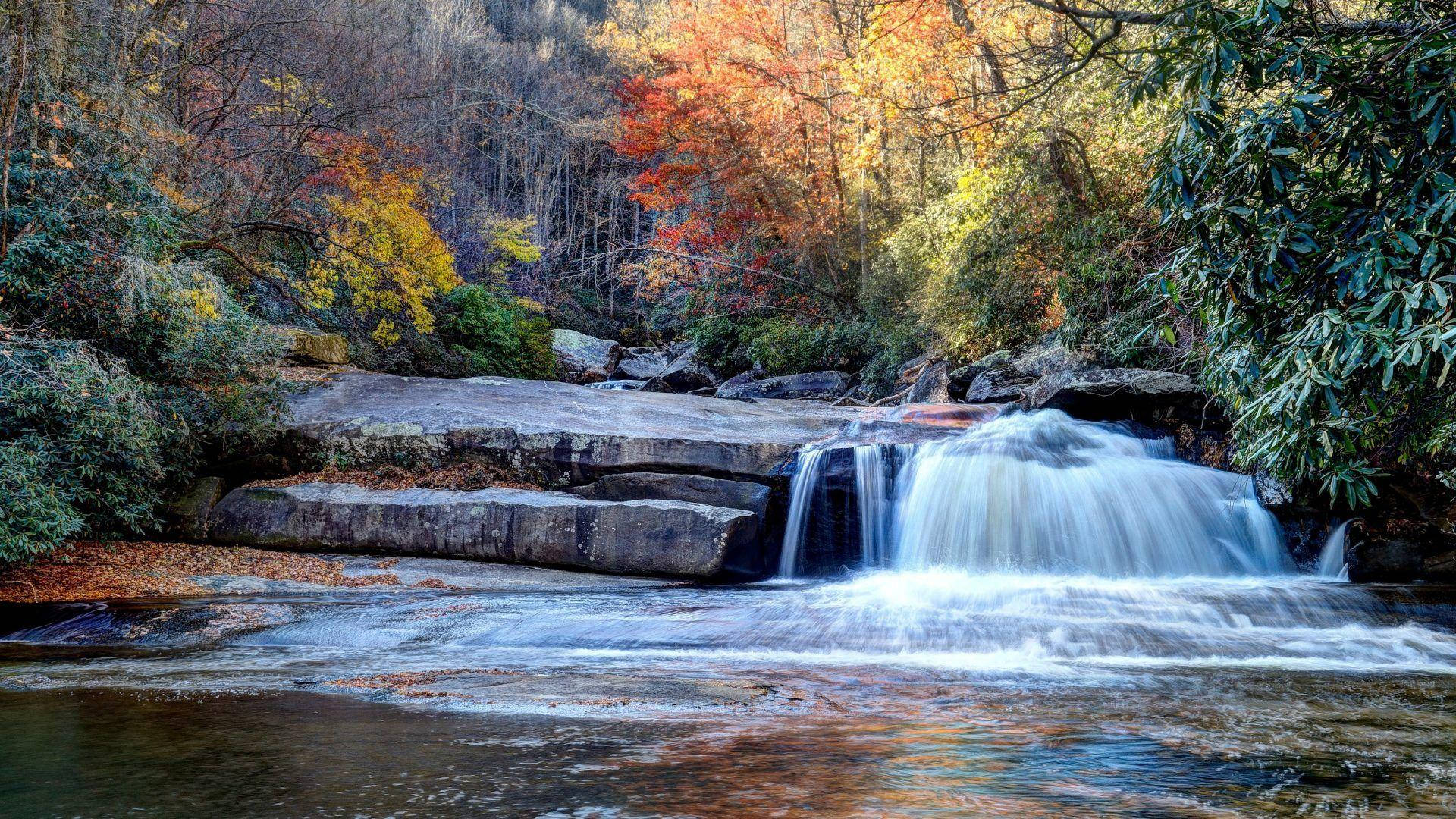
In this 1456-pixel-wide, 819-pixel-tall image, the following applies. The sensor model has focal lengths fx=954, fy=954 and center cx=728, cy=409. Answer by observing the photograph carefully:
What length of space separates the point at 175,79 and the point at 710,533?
39.8 feet

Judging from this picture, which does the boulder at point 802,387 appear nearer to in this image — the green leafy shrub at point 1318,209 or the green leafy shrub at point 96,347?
Answer: the green leafy shrub at point 96,347

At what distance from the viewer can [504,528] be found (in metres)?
11.0

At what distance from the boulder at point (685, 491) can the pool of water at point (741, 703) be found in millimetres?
1801

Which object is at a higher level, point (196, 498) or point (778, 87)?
point (778, 87)

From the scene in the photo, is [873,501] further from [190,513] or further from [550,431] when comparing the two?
[190,513]

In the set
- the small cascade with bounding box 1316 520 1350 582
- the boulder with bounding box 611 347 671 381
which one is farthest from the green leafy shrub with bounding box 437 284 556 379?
the small cascade with bounding box 1316 520 1350 582

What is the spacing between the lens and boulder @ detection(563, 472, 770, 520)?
37.1 ft

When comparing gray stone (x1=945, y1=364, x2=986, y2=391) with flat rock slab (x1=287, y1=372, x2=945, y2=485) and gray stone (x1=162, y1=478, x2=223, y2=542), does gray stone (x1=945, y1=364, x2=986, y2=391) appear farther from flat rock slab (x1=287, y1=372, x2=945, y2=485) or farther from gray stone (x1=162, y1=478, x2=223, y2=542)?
gray stone (x1=162, y1=478, x2=223, y2=542)

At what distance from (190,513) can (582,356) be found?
18.9 meters

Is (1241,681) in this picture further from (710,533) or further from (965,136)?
(965,136)

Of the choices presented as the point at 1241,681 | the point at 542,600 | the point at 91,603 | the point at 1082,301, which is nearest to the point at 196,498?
the point at 91,603

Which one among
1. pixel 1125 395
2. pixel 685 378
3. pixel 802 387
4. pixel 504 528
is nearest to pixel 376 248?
pixel 504 528

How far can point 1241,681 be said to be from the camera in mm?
5812

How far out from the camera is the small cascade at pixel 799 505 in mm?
11477
